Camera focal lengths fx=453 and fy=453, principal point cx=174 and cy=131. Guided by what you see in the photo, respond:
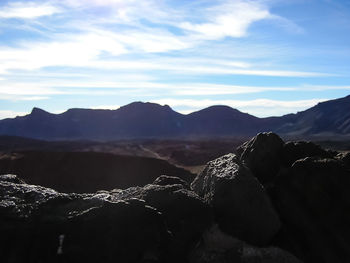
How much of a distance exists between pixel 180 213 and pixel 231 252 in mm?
977

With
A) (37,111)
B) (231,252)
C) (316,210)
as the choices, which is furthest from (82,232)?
(37,111)

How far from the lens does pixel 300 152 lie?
854cm

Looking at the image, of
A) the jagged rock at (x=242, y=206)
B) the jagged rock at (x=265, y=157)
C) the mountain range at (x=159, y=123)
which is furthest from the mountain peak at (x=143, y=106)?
the jagged rock at (x=242, y=206)

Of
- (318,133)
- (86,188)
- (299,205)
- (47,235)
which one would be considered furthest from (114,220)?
(318,133)

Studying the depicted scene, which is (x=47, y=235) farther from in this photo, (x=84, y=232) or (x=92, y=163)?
(x=92, y=163)

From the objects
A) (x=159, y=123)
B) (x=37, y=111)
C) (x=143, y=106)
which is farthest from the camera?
(x=143, y=106)

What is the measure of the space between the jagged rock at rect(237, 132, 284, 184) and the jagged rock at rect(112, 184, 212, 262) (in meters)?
1.72

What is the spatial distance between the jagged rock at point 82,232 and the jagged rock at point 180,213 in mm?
266

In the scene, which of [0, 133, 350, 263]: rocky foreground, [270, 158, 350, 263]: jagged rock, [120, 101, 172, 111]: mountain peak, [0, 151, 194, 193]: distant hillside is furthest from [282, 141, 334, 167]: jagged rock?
[120, 101, 172, 111]: mountain peak

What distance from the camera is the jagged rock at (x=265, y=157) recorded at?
27.9ft

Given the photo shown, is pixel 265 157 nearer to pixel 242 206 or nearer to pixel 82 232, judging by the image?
pixel 242 206

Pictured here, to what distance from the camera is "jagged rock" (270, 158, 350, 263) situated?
274 inches

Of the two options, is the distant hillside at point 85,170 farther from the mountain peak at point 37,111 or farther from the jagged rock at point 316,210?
the mountain peak at point 37,111

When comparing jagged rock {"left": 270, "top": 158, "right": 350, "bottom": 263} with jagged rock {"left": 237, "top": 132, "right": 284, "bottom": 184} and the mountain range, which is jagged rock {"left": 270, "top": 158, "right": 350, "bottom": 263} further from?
the mountain range
